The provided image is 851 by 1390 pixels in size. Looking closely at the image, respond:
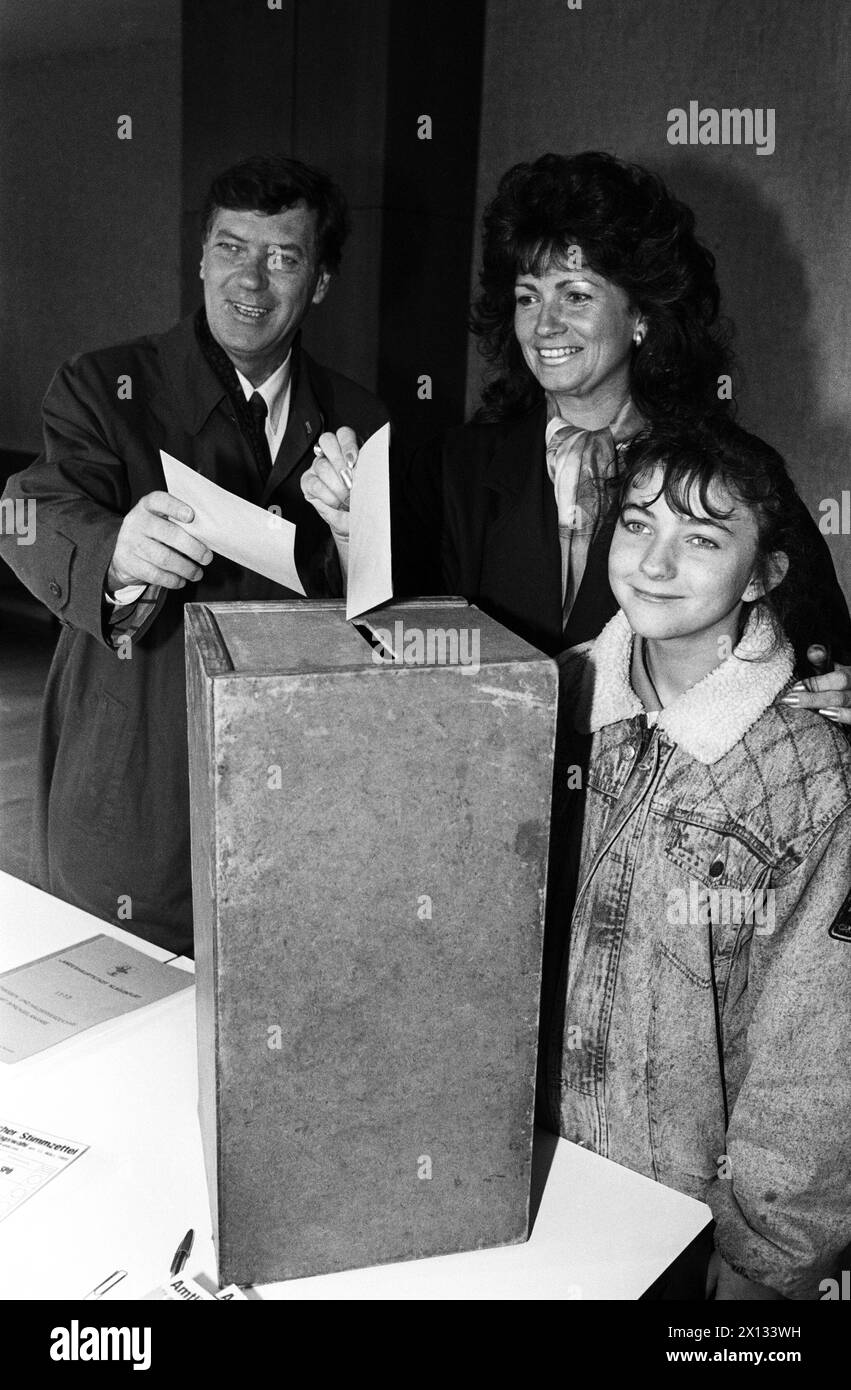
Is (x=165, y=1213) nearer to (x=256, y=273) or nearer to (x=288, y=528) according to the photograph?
(x=288, y=528)

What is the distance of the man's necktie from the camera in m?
1.96

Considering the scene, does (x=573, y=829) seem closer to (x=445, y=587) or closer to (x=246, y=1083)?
(x=246, y=1083)

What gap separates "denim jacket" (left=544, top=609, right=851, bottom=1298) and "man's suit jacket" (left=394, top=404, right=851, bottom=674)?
0.77 feet

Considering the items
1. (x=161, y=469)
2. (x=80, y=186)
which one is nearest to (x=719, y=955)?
(x=161, y=469)

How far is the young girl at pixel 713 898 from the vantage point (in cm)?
119

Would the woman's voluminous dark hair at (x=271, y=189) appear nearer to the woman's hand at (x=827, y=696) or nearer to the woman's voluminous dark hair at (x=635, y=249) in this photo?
the woman's voluminous dark hair at (x=635, y=249)

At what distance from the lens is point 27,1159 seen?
3.58 ft

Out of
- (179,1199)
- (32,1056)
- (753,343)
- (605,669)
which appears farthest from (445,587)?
(753,343)

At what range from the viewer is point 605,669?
130 centimetres

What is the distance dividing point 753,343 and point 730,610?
5.83 feet

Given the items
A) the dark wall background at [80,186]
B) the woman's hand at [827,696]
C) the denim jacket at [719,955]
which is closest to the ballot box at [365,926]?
the denim jacket at [719,955]

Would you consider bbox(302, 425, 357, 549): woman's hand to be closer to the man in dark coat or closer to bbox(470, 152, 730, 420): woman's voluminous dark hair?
the man in dark coat

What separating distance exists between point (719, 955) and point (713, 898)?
0.06 meters

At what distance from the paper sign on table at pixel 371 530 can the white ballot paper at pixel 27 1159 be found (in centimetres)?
56
